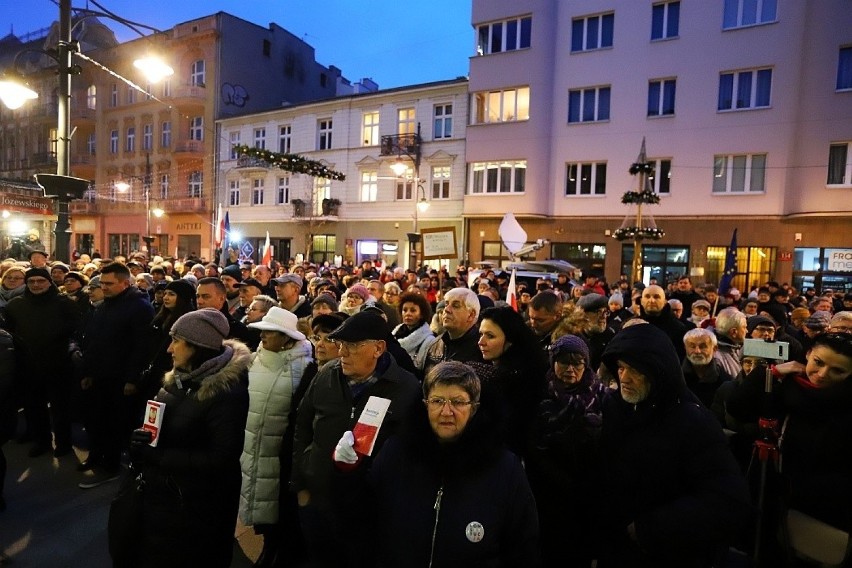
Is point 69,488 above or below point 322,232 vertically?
below

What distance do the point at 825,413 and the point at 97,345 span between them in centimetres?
585

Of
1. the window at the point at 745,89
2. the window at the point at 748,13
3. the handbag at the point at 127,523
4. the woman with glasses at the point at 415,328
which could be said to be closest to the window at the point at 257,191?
the window at the point at 745,89

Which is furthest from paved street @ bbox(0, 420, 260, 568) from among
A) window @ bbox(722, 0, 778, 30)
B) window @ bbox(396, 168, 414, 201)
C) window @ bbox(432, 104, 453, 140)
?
window @ bbox(722, 0, 778, 30)

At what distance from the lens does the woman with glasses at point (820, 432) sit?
8.55 feet

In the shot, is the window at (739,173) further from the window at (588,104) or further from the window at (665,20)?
the window at (665,20)

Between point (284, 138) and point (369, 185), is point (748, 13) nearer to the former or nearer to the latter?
point (369, 185)

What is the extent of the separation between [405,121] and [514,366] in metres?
24.8

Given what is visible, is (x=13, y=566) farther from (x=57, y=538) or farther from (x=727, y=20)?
(x=727, y=20)

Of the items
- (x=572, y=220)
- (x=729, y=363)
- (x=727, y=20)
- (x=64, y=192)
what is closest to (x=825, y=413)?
(x=729, y=363)

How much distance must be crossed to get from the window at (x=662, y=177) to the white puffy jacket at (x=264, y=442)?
2015 cm

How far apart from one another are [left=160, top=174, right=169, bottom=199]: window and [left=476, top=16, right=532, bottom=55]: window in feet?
74.5

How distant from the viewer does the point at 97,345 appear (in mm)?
5223

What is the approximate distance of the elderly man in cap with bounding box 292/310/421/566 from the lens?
2.89 metres

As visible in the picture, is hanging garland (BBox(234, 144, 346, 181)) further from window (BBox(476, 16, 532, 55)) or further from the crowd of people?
the crowd of people
